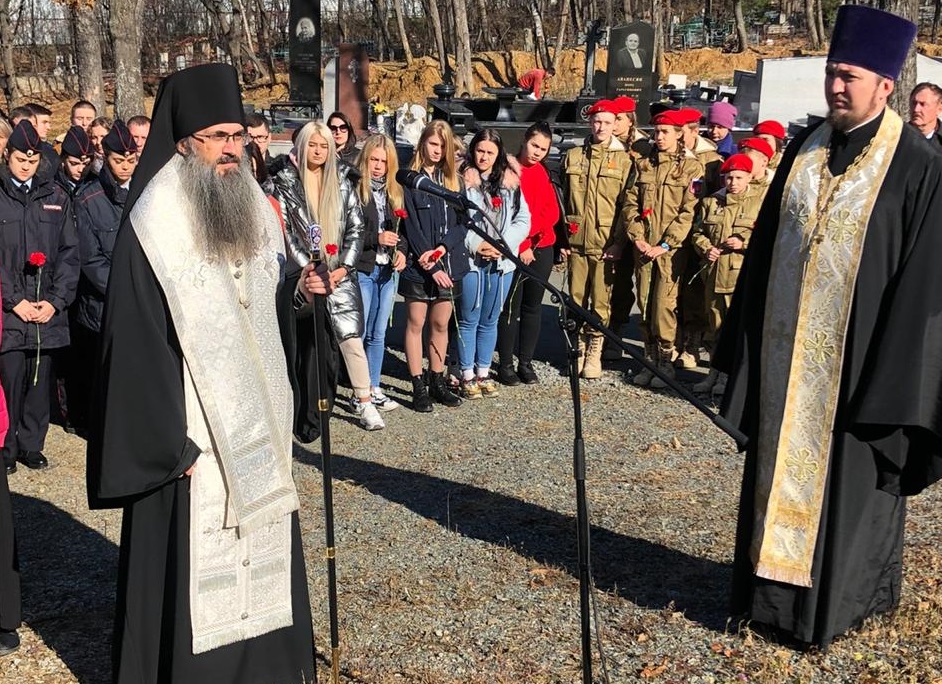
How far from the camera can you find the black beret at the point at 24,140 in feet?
21.7

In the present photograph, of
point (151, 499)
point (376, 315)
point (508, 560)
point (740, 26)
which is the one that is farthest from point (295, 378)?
point (740, 26)

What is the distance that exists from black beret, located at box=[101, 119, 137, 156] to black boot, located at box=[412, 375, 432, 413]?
255cm

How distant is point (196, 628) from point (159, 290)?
1126 mm

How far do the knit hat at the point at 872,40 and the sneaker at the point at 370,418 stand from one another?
440 cm

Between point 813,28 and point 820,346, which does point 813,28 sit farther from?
point 820,346

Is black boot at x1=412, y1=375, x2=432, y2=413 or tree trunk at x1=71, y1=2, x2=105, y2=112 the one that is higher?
tree trunk at x1=71, y1=2, x2=105, y2=112

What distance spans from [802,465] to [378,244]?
13.8 ft

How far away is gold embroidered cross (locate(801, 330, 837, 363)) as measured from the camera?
426 centimetres

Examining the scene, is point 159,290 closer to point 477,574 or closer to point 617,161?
point 477,574

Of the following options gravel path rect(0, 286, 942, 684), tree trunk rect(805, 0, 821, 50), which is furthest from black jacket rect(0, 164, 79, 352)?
tree trunk rect(805, 0, 821, 50)

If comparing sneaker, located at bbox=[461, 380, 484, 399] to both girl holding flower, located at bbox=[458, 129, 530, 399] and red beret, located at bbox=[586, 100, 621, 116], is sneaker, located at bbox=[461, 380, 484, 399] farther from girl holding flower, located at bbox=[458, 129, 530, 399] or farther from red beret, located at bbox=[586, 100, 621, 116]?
red beret, located at bbox=[586, 100, 621, 116]

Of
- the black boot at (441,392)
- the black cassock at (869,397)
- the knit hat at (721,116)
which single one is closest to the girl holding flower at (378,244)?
the black boot at (441,392)

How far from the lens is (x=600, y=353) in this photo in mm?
9164

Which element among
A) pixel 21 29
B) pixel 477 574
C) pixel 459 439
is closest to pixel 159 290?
pixel 477 574
